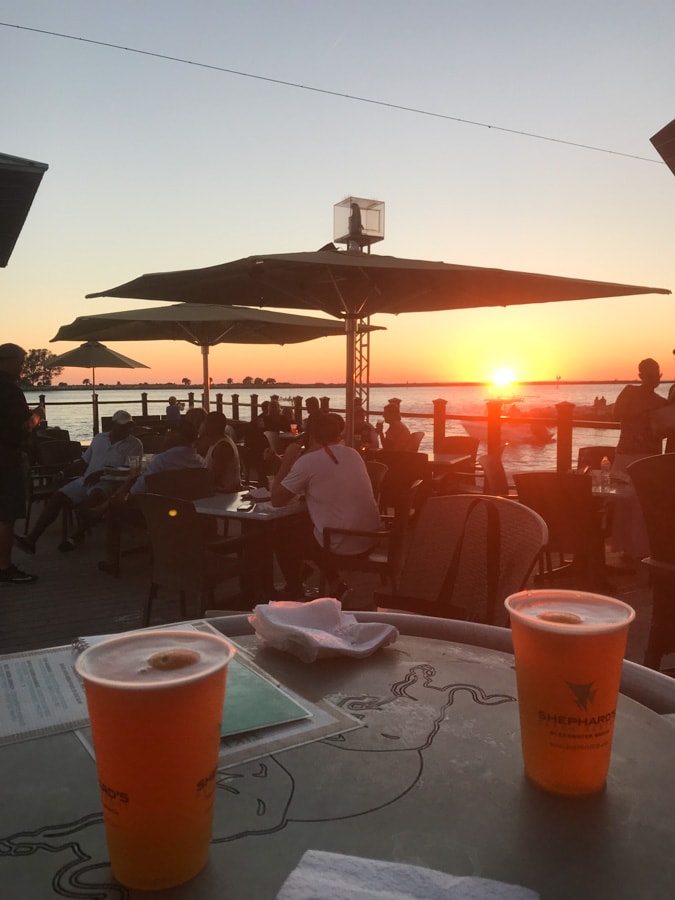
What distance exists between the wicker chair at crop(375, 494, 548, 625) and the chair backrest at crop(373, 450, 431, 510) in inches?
123

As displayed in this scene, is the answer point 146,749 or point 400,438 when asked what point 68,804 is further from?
point 400,438

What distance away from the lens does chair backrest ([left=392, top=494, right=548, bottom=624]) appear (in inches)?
86.8

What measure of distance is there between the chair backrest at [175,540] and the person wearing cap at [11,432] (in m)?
1.59

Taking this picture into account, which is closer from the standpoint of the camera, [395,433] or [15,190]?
[15,190]

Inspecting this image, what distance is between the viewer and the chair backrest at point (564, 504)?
483 centimetres

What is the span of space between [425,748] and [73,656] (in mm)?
668

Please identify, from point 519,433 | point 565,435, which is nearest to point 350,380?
point 565,435

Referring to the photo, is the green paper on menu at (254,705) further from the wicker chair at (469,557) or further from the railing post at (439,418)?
the railing post at (439,418)

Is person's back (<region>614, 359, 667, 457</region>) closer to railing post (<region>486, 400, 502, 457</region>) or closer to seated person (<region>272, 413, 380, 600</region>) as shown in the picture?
railing post (<region>486, 400, 502, 457</region>)

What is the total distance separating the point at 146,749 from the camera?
0.55 m

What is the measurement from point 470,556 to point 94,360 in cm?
1327

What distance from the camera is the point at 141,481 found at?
15.9ft

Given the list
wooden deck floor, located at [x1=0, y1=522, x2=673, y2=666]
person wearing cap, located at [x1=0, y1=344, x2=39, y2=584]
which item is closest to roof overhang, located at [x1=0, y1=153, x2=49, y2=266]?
person wearing cap, located at [x1=0, y1=344, x2=39, y2=584]

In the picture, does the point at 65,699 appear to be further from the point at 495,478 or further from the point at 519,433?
the point at 519,433
